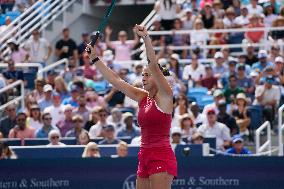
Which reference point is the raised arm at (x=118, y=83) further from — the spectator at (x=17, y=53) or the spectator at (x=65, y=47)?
the spectator at (x=65, y=47)

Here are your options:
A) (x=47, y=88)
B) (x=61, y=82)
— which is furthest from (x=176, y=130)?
(x=61, y=82)

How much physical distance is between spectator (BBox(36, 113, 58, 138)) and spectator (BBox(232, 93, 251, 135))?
2942 mm

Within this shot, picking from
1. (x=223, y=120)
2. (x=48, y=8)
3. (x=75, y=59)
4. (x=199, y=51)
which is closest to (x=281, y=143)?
(x=223, y=120)

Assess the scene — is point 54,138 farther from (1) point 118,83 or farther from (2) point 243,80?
(1) point 118,83

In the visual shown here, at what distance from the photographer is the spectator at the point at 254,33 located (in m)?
21.8

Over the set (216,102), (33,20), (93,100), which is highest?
(33,20)

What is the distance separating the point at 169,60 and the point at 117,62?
1.37 m

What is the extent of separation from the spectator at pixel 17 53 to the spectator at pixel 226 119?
17.8 feet

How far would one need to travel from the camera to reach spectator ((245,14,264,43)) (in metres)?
21.8

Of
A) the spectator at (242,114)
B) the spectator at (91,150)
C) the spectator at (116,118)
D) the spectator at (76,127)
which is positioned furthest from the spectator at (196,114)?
the spectator at (91,150)

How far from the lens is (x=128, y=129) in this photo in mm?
18328

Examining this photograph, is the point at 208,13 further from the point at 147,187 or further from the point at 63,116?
the point at 147,187

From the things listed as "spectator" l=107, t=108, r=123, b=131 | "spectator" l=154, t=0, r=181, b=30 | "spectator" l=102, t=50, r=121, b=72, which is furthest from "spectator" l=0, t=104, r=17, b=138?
"spectator" l=154, t=0, r=181, b=30

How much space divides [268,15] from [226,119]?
4.77 m
